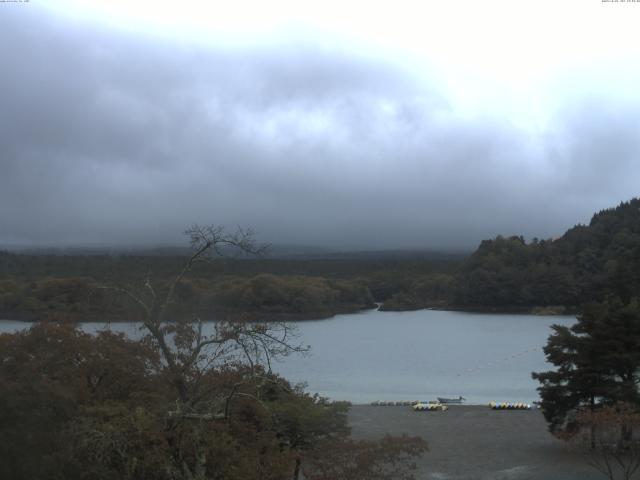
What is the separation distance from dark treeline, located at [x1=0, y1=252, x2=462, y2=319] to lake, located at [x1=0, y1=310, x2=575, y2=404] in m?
2.46

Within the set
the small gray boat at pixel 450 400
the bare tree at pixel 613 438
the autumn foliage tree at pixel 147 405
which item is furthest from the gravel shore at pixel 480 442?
the autumn foliage tree at pixel 147 405

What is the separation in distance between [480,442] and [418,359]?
93.9 feet

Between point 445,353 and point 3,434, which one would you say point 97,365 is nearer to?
point 3,434

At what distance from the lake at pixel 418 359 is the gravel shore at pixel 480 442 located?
221 inches

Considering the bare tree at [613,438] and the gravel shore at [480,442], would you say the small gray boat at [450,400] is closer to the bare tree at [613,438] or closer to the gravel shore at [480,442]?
the gravel shore at [480,442]

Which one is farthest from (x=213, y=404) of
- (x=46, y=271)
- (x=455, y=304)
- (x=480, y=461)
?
(x=455, y=304)

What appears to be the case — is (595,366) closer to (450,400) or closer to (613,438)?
(613,438)

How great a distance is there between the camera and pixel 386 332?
227ft

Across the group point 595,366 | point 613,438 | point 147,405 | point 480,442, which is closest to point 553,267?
point 480,442

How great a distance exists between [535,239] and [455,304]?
2255cm

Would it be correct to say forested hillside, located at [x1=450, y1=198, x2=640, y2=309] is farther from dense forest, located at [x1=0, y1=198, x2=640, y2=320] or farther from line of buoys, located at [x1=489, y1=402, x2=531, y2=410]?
line of buoys, located at [x1=489, y1=402, x2=531, y2=410]

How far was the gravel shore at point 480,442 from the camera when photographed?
18734 millimetres

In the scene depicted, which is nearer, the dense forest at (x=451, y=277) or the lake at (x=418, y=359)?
the lake at (x=418, y=359)

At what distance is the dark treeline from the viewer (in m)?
28.2
